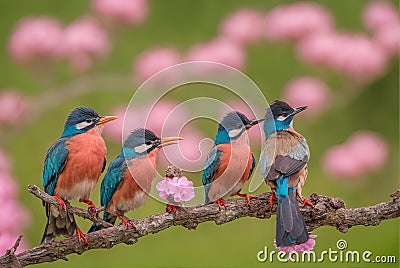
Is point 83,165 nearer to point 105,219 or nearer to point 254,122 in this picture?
point 105,219

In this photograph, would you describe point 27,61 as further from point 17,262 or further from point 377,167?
point 17,262

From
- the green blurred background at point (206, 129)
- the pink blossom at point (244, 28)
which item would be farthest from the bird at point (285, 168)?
the pink blossom at point (244, 28)

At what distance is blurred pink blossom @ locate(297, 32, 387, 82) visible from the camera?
7.99ft

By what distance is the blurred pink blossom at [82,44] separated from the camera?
2.41 meters

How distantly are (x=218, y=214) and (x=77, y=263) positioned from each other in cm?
119

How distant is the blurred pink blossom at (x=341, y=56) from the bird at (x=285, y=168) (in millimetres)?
1200

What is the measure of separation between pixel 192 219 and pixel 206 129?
150 centimetres

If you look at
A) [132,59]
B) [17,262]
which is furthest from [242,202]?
[132,59]

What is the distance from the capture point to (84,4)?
10.7 ft

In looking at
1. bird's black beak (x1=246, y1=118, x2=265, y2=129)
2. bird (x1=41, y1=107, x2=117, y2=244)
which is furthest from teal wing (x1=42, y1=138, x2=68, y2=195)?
bird's black beak (x1=246, y1=118, x2=265, y2=129)

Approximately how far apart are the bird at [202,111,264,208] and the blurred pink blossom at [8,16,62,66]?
1.25 meters

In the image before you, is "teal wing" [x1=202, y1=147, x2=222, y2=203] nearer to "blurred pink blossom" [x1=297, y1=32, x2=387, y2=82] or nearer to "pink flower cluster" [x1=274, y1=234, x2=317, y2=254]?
"pink flower cluster" [x1=274, y1=234, x2=317, y2=254]

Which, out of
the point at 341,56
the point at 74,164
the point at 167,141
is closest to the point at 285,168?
the point at 167,141

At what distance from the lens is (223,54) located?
2.49 metres
